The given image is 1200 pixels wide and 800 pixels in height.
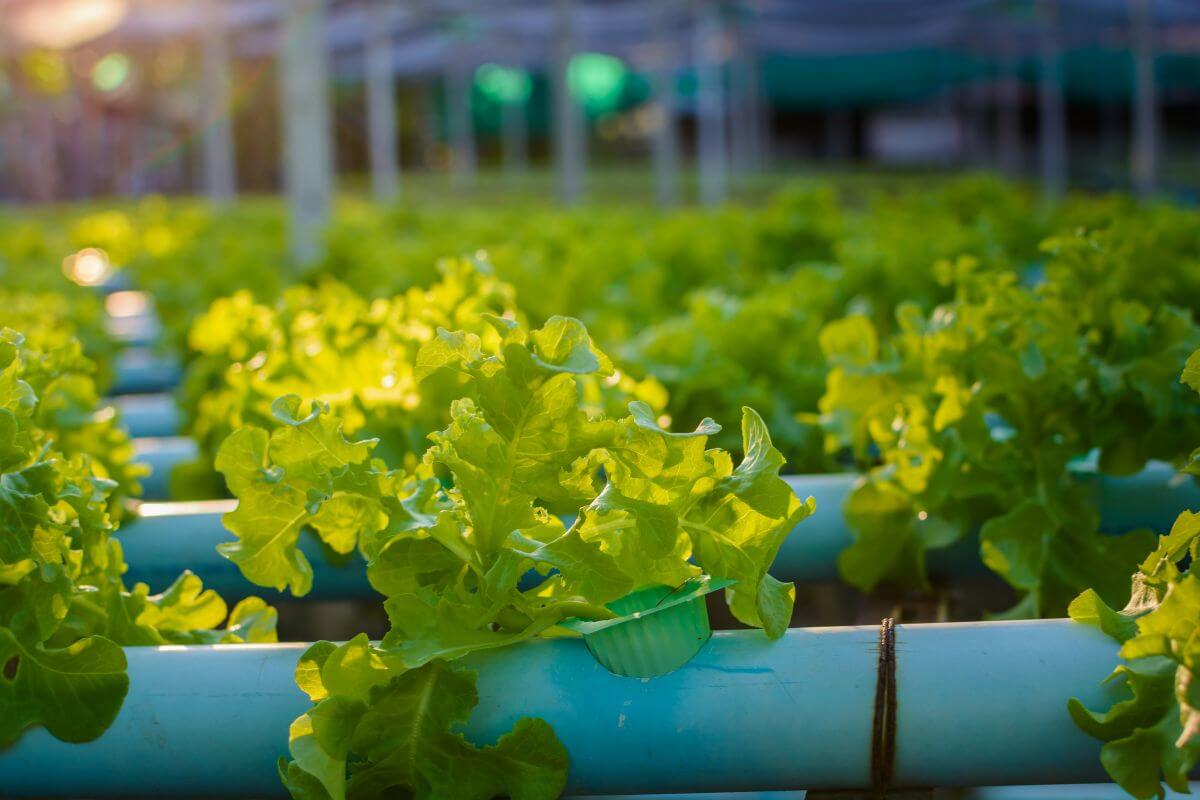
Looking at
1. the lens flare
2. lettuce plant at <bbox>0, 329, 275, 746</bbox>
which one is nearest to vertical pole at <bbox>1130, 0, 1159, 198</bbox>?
the lens flare

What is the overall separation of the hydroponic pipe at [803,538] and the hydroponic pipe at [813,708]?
33.4 inches

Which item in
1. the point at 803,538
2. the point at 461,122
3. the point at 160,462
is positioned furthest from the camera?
the point at 461,122

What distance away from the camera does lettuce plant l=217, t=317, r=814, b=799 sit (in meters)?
1.77

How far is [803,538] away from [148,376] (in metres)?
3.70

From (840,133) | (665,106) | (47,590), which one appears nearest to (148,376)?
(47,590)

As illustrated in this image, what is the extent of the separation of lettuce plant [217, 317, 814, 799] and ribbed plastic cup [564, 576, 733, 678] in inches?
1.1

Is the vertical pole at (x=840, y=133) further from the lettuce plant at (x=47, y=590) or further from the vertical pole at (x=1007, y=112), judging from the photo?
the lettuce plant at (x=47, y=590)

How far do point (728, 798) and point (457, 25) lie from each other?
57.8 feet

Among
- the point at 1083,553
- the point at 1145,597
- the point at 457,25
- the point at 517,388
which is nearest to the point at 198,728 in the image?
the point at 517,388

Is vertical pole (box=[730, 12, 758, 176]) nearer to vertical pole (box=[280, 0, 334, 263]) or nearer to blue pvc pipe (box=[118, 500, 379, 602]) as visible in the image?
vertical pole (box=[280, 0, 334, 263])

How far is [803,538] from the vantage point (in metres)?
2.78

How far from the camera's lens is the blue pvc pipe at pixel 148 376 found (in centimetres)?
568

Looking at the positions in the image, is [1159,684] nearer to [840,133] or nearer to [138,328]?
[138,328]

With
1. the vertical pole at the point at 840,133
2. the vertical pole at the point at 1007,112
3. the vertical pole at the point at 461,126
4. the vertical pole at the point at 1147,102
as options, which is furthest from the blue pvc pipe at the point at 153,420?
the vertical pole at the point at 840,133
